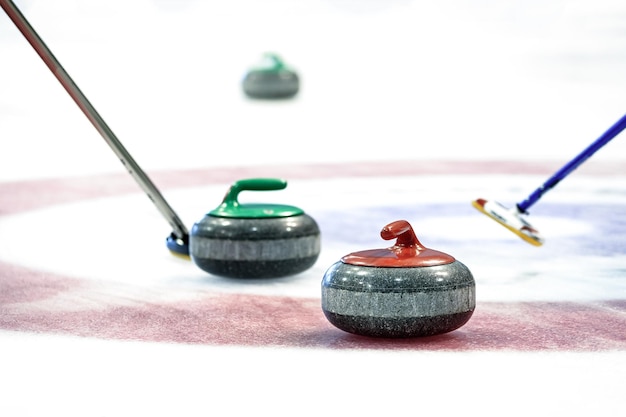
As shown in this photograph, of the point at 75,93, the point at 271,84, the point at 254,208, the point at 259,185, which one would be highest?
the point at 75,93

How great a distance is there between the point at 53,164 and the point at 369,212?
164 inches

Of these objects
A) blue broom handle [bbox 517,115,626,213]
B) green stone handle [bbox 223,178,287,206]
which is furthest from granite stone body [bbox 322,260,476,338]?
blue broom handle [bbox 517,115,626,213]

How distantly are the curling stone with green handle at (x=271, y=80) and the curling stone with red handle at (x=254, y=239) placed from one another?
382 inches

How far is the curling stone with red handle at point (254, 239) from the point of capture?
532 cm

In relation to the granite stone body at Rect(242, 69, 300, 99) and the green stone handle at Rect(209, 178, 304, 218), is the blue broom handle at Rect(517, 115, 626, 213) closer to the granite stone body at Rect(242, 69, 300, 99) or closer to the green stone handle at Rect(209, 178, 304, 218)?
the green stone handle at Rect(209, 178, 304, 218)

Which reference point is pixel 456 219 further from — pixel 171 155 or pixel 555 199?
pixel 171 155

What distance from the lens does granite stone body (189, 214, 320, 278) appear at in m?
5.31

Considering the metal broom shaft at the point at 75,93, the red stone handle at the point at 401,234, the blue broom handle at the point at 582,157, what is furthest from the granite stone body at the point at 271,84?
the red stone handle at the point at 401,234

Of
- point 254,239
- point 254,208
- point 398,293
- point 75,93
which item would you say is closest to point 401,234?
point 398,293

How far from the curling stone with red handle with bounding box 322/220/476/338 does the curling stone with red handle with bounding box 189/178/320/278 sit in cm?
108

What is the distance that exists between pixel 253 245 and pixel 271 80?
9909 mm

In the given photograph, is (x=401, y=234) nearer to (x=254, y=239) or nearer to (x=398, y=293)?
(x=398, y=293)

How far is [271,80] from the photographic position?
49.4 feet

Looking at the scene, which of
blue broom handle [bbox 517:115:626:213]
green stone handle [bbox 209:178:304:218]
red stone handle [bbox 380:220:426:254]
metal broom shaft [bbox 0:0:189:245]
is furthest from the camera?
blue broom handle [bbox 517:115:626:213]
